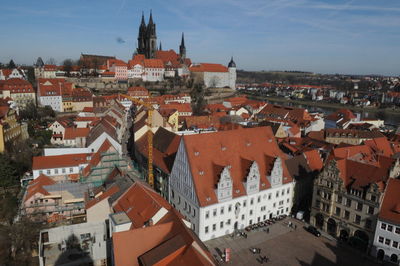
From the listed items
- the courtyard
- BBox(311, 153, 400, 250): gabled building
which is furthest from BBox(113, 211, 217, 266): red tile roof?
BBox(311, 153, 400, 250): gabled building

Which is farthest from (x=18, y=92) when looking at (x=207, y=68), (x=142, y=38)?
(x=207, y=68)

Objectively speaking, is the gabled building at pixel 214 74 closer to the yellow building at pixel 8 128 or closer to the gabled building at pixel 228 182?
the yellow building at pixel 8 128

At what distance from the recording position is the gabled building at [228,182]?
108ft

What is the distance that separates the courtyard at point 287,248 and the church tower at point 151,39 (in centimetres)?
13210

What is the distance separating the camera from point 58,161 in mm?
47156

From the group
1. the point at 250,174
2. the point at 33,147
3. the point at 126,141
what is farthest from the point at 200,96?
the point at 250,174

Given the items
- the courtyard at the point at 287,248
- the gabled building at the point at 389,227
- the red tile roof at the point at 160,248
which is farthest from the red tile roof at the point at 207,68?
the red tile roof at the point at 160,248

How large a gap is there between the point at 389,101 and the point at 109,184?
186 meters

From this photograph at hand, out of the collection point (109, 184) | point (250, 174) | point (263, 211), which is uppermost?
point (250, 174)

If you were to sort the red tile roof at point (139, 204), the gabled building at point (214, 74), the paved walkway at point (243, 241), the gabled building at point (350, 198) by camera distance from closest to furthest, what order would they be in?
the red tile roof at point (139, 204) → the gabled building at point (350, 198) → the paved walkway at point (243, 241) → the gabled building at point (214, 74)

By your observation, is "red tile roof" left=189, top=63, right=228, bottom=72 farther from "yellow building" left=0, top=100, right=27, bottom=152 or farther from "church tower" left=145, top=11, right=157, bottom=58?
"yellow building" left=0, top=100, right=27, bottom=152

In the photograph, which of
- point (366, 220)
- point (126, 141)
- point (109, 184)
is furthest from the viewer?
point (126, 141)

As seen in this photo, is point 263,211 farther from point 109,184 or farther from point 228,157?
point 109,184

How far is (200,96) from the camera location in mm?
131875
